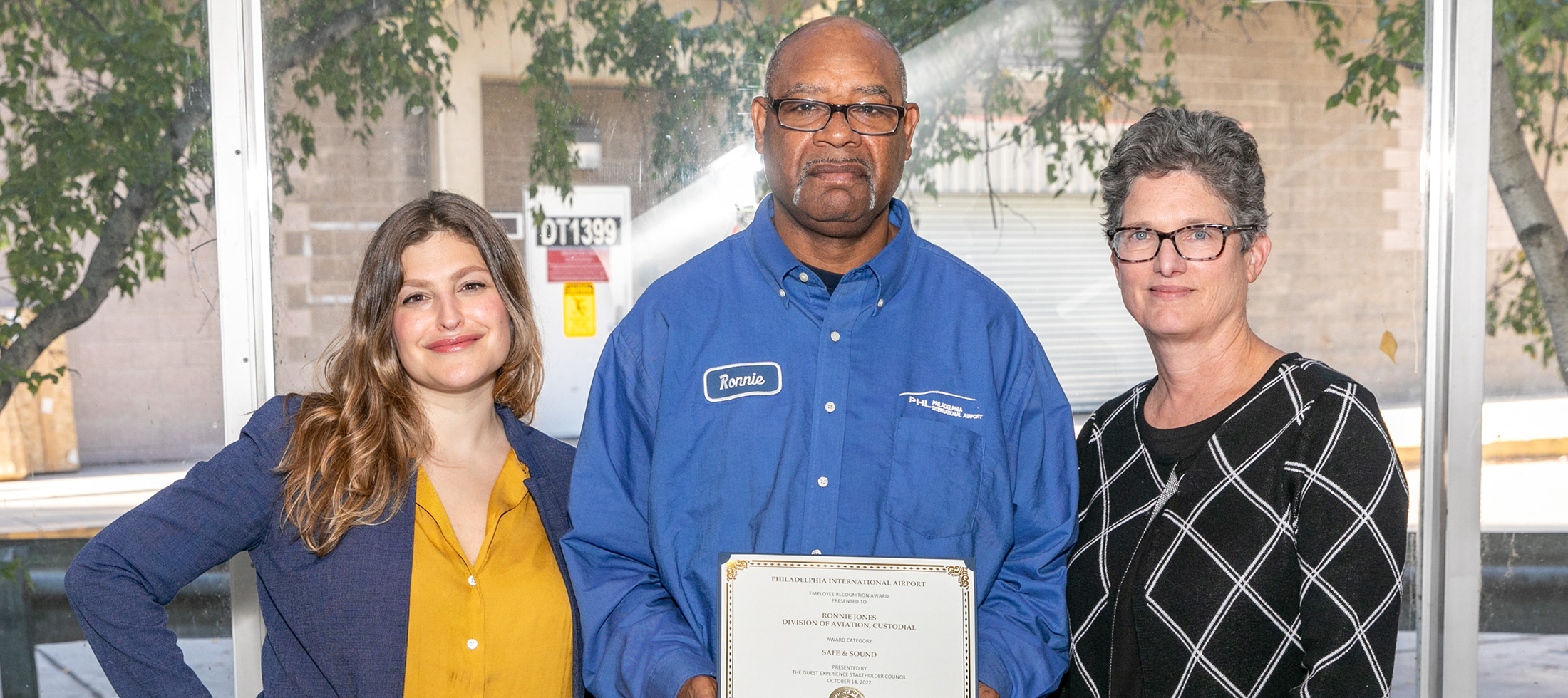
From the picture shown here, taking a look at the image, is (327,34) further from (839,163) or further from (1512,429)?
(1512,429)

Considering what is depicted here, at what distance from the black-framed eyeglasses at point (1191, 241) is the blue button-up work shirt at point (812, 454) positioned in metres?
0.29

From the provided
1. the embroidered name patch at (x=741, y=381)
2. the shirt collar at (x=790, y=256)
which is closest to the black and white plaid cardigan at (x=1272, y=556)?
the shirt collar at (x=790, y=256)

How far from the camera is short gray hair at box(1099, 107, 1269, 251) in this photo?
6.39 ft

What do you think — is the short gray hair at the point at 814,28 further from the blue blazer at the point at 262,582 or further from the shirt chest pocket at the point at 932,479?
the blue blazer at the point at 262,582

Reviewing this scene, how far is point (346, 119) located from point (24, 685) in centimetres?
192

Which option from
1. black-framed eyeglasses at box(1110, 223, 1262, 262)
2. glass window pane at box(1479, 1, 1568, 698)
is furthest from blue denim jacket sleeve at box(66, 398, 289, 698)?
glass window pane at box(1479, 1, 1568, 698)

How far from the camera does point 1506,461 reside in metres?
3.09

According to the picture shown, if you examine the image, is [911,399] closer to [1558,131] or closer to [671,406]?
[671,406]

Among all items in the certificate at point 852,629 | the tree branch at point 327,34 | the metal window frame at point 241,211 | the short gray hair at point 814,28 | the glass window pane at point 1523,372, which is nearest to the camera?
the certificate at point 852,629

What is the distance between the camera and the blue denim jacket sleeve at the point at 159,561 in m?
1.90

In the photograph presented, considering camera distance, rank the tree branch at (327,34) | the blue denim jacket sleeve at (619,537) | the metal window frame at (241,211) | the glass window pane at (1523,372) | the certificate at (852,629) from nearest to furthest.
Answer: the certificate at (852,629) < the blue denim jacket sleeve at (619,537) < the metal window frame at (241,211) < the tree branch at (327,34) < the glass window pane at (1523,372)

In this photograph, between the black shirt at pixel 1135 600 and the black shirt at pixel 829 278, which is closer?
the black shirt at pixel 1135 600

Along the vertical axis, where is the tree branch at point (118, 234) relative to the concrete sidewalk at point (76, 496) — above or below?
above

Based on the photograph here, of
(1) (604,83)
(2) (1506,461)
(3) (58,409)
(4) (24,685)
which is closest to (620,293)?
(1) (604,83)
